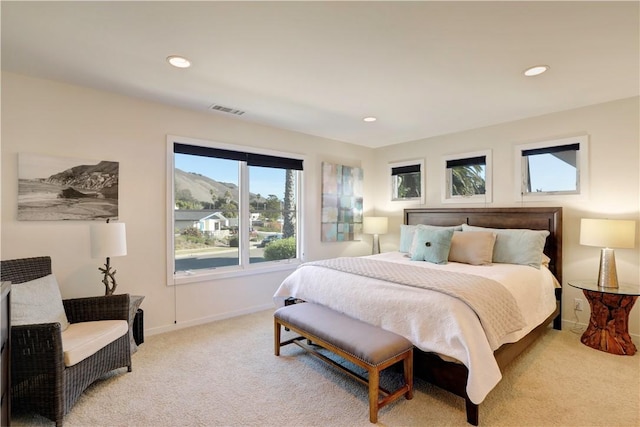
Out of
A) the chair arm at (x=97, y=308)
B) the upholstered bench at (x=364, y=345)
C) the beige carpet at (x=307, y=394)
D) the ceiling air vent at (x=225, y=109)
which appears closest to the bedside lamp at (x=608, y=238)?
the beige carpet at (x=307, y=394)

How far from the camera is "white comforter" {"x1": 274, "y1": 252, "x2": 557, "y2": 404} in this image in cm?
191

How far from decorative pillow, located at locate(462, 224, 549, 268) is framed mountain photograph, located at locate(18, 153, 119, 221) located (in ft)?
13.2

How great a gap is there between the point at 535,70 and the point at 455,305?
2036mm

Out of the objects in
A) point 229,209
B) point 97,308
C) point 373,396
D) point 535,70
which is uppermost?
point 535,70

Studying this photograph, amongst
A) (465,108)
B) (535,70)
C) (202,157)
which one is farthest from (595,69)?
(202,157)

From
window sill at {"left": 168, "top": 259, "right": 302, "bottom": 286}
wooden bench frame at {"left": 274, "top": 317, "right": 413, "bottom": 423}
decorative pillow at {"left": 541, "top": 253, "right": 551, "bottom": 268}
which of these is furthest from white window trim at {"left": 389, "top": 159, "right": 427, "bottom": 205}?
wooden bench frame at {"left": 274, "top": 317, "right": 413, "bottom": 423}

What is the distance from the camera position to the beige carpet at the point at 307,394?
6.38 feet

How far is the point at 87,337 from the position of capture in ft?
6.97

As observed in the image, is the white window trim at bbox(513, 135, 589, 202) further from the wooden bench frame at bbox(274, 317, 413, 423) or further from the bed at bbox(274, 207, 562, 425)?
the wooden bench frame at bbox(274, 317, 413, 423)

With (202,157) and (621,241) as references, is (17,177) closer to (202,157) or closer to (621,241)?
(202,157)

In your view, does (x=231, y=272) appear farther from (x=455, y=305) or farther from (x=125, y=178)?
(x=455, y=305)

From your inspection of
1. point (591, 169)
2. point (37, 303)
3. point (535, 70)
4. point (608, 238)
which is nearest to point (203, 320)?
point (37, 303)

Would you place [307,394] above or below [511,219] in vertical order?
below

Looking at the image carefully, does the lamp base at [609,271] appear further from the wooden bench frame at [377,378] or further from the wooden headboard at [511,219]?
the wooden bench frame at [377,378]
